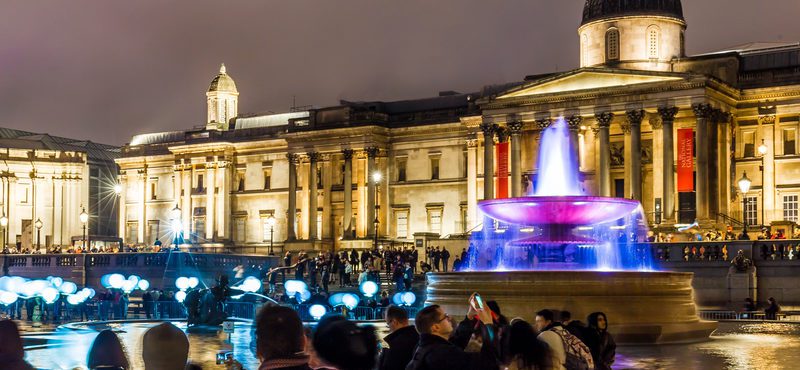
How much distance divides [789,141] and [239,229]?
41.5 m

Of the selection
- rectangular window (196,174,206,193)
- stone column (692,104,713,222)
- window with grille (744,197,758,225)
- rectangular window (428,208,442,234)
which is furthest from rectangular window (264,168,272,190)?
window with grille (744,197,758,225)

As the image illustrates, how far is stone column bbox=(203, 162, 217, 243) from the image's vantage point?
8775 cm

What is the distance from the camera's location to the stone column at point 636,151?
62344mm

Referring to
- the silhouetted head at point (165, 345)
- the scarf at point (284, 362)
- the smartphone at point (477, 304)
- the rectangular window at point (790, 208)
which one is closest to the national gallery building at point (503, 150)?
the rectangular window at point (790, 208)

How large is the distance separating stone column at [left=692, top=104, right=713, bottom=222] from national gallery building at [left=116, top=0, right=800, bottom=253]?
0.07 meters

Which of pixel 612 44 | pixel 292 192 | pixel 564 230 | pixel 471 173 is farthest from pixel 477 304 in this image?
pixel 292 192

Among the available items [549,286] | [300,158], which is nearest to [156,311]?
[549,286]

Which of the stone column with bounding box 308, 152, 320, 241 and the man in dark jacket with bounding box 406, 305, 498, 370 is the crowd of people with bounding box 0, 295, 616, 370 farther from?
the stone column with bounding box 308, 152, 320, 241

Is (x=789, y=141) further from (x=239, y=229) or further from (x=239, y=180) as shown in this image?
(x=239, y=180)

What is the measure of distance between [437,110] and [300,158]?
10.6 metres

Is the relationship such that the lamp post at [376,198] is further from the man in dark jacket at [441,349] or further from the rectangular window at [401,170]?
the man in dark jacket at [441,349]

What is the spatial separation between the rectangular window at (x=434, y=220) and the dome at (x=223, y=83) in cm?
2508

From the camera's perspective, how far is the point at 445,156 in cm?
7706

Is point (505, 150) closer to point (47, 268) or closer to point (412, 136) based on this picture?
point (412, 136)
